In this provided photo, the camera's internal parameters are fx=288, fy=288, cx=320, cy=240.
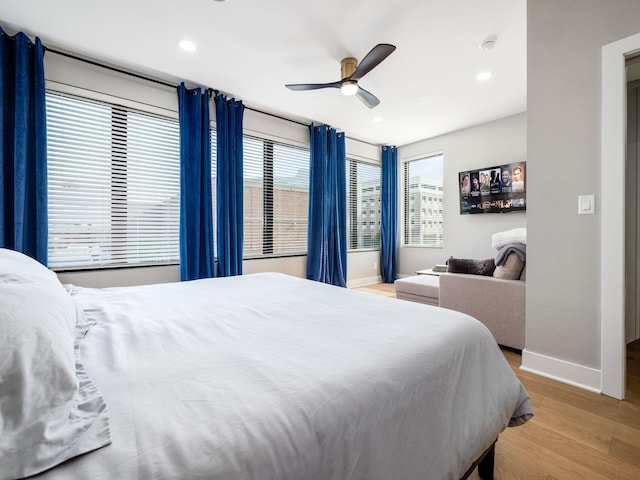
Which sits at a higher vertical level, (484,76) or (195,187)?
(484,76)

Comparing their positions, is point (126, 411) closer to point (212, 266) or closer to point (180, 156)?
point (212, 266)

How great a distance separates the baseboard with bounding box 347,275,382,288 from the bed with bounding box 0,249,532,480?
13.3 ft

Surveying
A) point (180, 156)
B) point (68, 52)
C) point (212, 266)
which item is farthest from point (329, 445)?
point (68, 52)

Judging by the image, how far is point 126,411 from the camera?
61cm

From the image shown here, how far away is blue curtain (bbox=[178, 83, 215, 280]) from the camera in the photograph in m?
3.26

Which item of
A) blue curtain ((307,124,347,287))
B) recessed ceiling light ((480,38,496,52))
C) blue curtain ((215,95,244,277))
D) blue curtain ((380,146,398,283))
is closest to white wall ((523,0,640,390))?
recessed ceiling light ((480,38,496,52))

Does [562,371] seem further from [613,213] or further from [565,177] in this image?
[565,177]

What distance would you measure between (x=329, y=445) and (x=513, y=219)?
190 inches

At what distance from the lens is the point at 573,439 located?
4.76 ft

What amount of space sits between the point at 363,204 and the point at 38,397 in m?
5.47

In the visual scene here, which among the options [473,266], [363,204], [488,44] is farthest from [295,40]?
[363,204]

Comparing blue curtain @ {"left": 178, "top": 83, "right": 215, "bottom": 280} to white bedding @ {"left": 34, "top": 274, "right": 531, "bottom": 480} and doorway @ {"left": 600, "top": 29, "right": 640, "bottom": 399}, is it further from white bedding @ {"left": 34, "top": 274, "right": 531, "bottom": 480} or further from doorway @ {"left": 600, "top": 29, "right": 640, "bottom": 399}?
doorway @ {"left": 600, "top": 29, "right": 640, "bottom": 399}

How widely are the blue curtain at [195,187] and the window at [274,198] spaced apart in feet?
2.19

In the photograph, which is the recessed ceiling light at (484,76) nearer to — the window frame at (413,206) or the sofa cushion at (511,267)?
the sofa cushion at (511,267)
